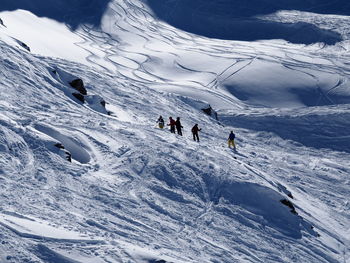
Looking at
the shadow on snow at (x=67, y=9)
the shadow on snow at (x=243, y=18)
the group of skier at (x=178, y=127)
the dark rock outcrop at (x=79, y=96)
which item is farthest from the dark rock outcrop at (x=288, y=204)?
the shadow on snow at (x=243, y=18)

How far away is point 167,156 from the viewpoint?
71.9 feet

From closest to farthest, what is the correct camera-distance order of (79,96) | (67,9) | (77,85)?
(79,96) → (77,85) → (67,9)

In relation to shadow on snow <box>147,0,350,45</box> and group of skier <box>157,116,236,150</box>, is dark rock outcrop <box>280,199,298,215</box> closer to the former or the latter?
group of skier <box>157,116,236,150</box>

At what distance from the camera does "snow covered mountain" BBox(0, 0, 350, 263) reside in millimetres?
15352

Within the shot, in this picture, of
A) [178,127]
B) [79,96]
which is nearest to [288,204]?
[178,127]

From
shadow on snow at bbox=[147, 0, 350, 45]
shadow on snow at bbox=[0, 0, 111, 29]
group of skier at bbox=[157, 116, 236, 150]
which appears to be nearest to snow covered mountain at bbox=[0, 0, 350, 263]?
group of skier at bbox=[157, 116, 236, 150]

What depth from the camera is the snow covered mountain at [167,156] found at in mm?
15352

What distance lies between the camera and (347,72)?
5322 centimetres

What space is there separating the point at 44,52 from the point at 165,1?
35.1 metres

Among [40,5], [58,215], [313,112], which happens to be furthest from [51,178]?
[40,5]

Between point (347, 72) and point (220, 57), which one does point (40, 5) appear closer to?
point (220, 57)

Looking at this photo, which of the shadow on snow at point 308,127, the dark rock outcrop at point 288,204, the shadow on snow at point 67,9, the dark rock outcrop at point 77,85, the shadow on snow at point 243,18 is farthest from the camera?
the shadow on snow at point 243,18

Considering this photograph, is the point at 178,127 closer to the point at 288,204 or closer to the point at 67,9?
the point at 288,204

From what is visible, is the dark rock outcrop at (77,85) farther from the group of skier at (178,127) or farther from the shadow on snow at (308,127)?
the shadow on snow at (308,127)
